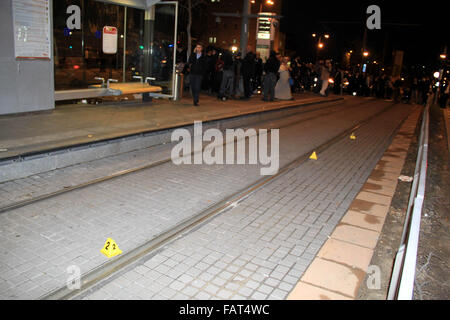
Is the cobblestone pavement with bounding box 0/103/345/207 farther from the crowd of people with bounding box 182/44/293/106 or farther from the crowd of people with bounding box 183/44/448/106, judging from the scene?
the crowd of people with bounding box 182/44/293/106

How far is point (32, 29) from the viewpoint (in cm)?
926

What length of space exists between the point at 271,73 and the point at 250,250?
13561 mm

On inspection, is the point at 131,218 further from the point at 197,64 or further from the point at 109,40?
the point at 109,40

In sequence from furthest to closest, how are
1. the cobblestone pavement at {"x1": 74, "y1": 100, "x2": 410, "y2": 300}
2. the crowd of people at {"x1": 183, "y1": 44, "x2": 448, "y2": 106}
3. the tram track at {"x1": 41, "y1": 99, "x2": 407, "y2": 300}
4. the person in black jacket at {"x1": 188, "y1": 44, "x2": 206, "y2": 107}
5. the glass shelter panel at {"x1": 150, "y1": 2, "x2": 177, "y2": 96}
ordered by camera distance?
the crowd of people at {"x1": 183, "y1": 44, "x2": 448, "y2": 106} → the glass shelter panel at {"x1": 150, "y1": 2, "x2": 177, "y2": 96} → the person in black jacket at {"x1": 188, "y1": 44, "x2": 206, "y2": 107} → the cobblestone pavement at {"x1": 74, "y1": 100, "x2": 410, "y2": 300} → the tram track at {"x1": 41, "y1": 99, "x2": 407, "y2": 300}

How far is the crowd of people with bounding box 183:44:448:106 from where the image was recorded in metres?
15.7

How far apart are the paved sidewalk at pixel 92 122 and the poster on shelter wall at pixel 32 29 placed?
4.87 ft

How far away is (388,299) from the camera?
3432 millimetres

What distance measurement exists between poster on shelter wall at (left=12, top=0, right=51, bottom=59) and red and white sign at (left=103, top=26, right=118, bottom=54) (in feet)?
9.75

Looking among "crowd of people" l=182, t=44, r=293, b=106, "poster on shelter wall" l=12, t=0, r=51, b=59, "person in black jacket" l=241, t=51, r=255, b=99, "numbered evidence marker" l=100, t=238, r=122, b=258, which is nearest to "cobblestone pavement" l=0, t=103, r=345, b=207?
"numbered evidence marker" l=100, t=238, r=122, b=258

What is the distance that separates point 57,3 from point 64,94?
8.09 ft

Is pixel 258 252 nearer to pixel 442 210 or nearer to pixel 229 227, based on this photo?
pixel 229 227

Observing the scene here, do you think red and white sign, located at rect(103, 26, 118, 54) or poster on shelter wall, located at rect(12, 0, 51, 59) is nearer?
poster on shelter wall, located at rect(12, 0, 51, 59)

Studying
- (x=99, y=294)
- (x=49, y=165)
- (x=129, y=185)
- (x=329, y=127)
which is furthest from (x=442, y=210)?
(x=329, y=127)

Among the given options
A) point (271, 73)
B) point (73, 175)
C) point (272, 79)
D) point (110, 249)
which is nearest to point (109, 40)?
point (271, 73)
